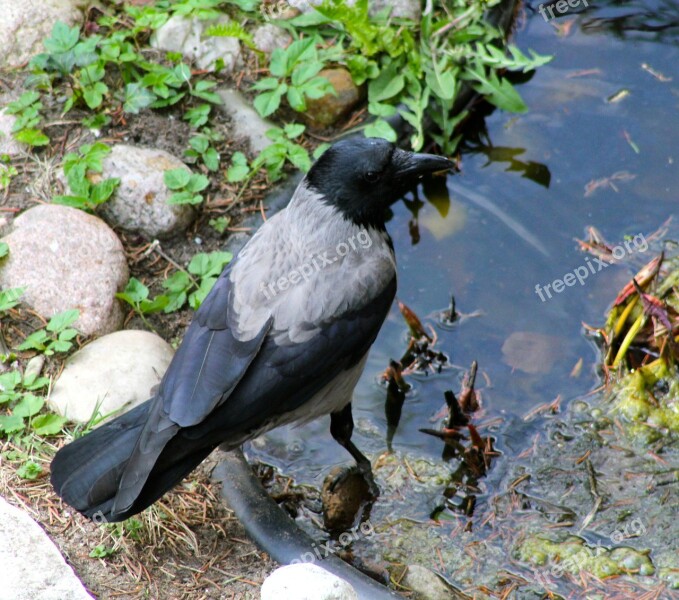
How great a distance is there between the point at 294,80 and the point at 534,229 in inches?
66.3

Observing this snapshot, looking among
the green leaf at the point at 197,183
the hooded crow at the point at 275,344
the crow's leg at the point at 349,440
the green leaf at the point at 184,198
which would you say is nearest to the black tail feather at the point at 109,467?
the hooded crow at the point at 275,344

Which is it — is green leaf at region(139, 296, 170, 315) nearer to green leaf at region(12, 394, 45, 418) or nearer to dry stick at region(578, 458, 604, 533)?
green leaf at region(12, 394, 45, 418)

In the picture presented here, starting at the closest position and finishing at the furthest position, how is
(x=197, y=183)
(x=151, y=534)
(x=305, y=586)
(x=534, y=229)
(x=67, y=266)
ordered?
(x=305, y=586)
(x=151, y=534)
(x=67, y=266)
(x=197, y=183)
(x=534, y=229)

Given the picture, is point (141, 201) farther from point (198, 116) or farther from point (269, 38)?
point (269, 38)

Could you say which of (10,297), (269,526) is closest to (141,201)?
(10,297)

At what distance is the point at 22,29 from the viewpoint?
5.66 m

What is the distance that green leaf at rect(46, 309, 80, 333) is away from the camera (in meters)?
4.52

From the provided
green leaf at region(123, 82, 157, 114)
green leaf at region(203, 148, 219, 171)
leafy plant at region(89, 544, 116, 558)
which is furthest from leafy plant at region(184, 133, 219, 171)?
leafy plant at region(89, 544, 116, 558)

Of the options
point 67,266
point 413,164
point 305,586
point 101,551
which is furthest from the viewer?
point 67,266

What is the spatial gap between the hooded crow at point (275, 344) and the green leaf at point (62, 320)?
79cm

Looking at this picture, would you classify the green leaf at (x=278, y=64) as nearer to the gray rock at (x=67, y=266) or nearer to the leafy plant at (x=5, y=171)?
the gray rock at (x=67, y=266)

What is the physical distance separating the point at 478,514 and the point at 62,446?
6.43 ft

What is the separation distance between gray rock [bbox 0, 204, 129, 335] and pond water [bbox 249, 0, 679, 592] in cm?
109

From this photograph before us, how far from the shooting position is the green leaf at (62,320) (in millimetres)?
4516
